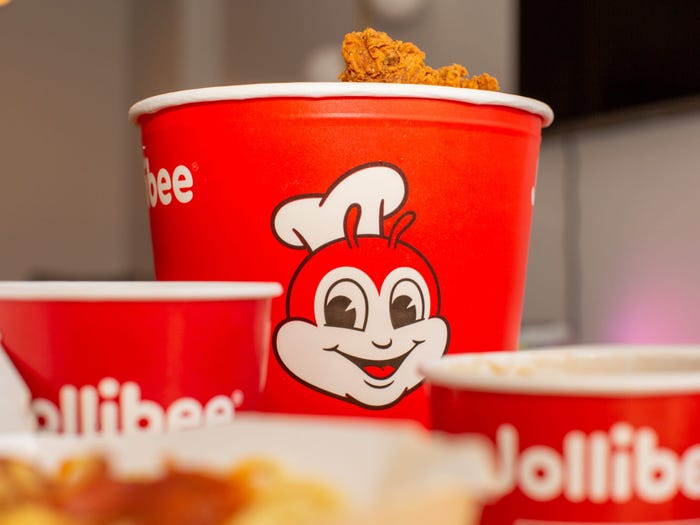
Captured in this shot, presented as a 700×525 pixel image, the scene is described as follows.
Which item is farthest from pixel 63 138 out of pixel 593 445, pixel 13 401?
pixel 593 445

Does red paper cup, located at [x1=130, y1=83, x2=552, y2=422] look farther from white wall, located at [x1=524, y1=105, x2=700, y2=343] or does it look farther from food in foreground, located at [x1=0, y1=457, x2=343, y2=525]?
white wall, located at [x1=524, y1=105, x2=700, y2=343]

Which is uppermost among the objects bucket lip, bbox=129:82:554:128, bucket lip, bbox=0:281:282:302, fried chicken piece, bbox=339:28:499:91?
fried chicken piece, bbox=339:28:499:91

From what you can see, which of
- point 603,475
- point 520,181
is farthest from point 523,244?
point 603,475

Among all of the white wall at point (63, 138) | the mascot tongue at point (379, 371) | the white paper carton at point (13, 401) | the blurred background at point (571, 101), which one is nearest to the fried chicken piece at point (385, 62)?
the mascot tongue at point (379, 371)

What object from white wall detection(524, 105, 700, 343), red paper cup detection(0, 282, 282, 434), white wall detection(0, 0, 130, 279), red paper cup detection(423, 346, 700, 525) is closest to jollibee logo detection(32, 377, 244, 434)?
red paper cup detection(0, 282, 282, 434)

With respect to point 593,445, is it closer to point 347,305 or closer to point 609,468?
point 609,468

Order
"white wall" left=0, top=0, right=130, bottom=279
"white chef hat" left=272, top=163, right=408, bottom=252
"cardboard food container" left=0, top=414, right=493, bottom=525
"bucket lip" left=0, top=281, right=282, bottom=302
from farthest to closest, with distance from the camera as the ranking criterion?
"white wall" left=0, top=0, right=130, bottom=279, "white chef hat" left=272, top=163, right=408, bottom=252, "bucket lip" left=0, top=281, right=282, bottom=302, "cardboard food container" left=0, top=414, right=493, bottom=525

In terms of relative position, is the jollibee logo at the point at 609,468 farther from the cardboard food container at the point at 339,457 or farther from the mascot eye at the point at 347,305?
the mascot eye at the point at 347,305

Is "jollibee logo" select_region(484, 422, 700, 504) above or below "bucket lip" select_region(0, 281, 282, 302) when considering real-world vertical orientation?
below

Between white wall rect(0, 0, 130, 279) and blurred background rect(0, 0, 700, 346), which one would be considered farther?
white wall rect(0, 0, 130, 279)
